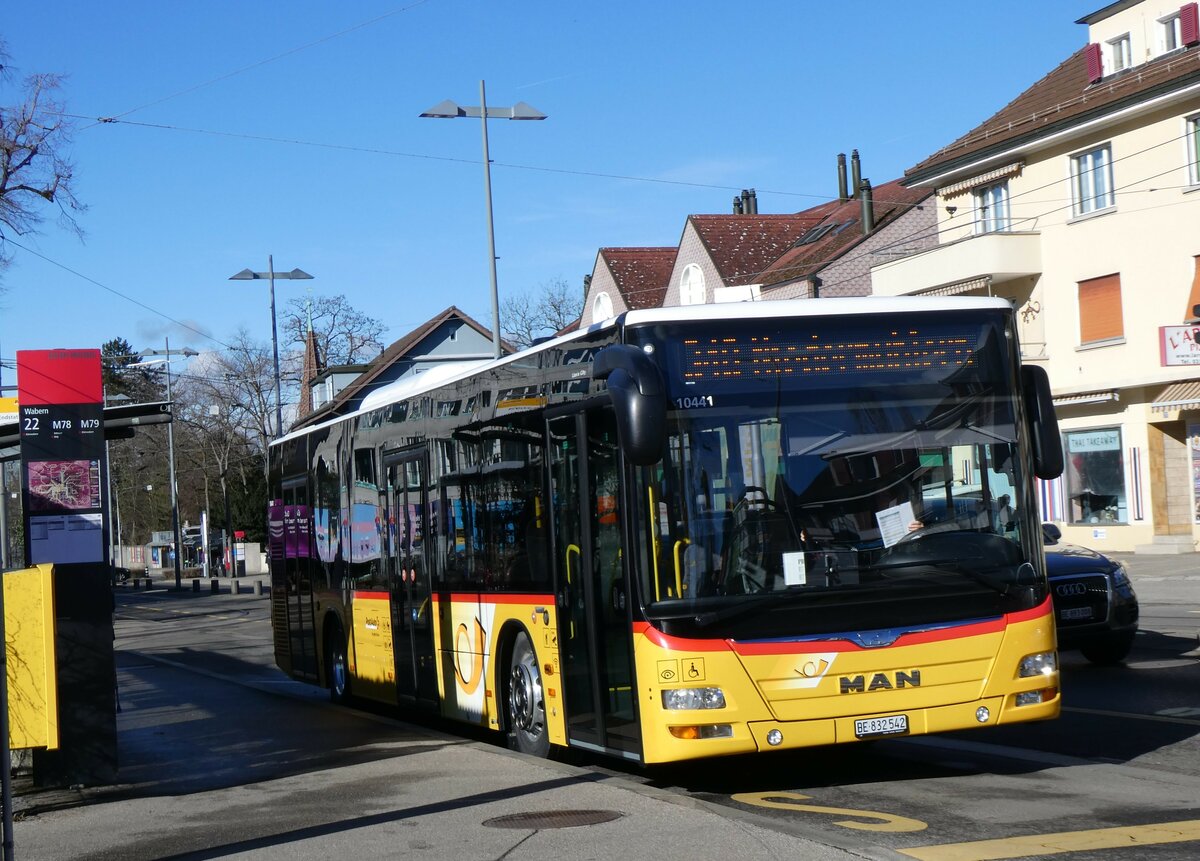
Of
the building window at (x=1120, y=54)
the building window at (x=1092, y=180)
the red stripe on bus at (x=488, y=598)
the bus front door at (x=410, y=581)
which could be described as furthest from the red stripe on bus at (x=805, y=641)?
the building window at (x=1120, y=54)

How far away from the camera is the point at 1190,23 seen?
32.9 metres

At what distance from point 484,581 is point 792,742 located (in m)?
3.60

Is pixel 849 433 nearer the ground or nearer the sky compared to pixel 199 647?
nearer the sky

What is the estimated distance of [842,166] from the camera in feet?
229

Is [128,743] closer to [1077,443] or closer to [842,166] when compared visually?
[1077,443]

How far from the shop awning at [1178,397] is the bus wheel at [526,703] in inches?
945

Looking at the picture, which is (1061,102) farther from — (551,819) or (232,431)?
(232,431)

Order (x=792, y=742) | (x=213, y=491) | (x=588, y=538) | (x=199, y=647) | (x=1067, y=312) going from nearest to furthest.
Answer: (x=792, y=742), (x=588, y=538), (x=199, y=647), (x=1067, y=312), (x=213, y=491)

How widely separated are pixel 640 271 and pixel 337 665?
47395 millimetres

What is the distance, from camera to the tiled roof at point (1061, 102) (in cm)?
3216

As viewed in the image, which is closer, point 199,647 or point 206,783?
point 206,783

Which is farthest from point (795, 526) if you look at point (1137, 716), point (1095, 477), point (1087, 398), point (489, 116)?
point (1095, 477)

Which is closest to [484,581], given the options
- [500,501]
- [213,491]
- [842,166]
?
[500,501]

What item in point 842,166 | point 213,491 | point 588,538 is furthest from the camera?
point 213,491
